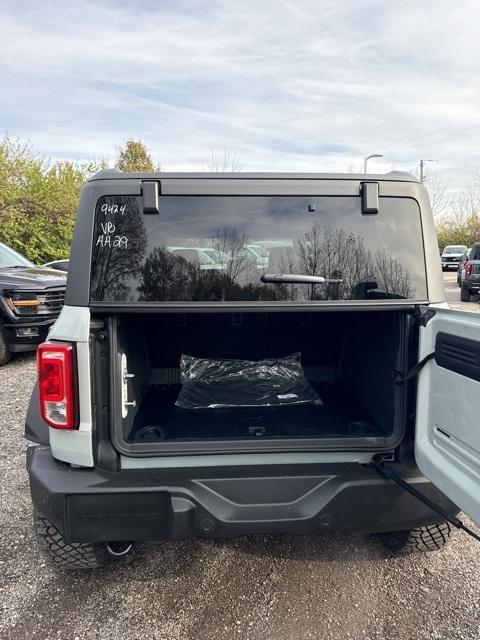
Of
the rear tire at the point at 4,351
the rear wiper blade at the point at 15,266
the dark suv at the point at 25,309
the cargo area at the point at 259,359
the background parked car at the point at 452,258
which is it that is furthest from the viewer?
the background parked car at the point at 452,258

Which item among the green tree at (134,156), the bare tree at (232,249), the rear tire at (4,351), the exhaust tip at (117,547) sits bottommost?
the exhaust tip at (117,547)

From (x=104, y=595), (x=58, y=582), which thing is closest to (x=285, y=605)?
(x=104, y=595)

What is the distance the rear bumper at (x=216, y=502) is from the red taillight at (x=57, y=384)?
241 mm

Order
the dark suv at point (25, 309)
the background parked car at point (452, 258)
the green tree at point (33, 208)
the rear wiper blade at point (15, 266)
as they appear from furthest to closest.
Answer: the background parked car at point (452, 258)
the green tree at point (33, 208)
the rear wiper blade at point (15, 266)
the dark suv at point (25, 309)

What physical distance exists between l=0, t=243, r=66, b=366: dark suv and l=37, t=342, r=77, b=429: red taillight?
4.95 m

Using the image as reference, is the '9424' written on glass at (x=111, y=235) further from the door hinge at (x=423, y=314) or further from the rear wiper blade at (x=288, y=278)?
the door hinge at (x=423, y=314)

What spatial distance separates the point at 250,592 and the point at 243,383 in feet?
5.01

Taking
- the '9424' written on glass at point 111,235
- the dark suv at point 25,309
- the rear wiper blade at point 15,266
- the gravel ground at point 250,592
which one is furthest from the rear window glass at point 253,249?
the rear wiper blade at point 15,266

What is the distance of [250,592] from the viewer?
235 centimetres

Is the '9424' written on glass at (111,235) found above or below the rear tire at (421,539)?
above

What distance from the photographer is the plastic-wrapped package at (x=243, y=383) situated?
3.21 m

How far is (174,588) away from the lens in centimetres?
238

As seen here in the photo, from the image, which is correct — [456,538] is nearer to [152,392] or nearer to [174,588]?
[174,588]

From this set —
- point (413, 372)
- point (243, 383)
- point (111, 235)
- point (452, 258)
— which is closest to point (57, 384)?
point (111, 235)
